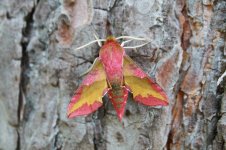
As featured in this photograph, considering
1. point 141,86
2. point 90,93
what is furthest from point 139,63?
point 90,93

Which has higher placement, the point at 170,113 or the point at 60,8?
the point at 60,8

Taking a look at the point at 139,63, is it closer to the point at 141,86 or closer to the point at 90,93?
the point at 141,86

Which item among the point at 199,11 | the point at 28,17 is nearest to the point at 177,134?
the point at 199,11

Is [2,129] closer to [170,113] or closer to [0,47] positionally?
[0,47]
